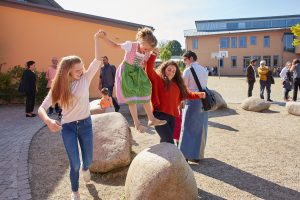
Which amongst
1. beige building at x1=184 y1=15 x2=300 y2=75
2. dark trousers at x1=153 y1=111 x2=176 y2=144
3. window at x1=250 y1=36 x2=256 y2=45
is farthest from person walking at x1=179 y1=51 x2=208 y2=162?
window at x1=250 y1=36 x2=256 y2=45

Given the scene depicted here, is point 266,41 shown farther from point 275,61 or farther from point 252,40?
point 275,61

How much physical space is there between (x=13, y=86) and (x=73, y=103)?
10.3 m

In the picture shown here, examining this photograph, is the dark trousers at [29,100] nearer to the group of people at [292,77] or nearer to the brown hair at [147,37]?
the brown hair at [147,37]

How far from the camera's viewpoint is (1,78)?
12.7m

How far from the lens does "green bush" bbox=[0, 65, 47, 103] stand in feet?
42.4

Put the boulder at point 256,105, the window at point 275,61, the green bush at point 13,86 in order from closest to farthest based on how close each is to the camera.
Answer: the boulder at point 256,105
the green bush at point 13,86
the window at point 275,61

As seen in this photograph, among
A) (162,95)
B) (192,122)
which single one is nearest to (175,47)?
(192,122)

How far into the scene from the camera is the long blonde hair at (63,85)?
381cm

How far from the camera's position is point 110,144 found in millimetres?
5473

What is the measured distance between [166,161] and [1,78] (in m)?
10.8

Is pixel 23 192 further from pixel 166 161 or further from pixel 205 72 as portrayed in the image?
pixel 205 72

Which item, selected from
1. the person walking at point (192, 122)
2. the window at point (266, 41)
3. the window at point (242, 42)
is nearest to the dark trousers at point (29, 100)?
the person walking at point (192, 122)

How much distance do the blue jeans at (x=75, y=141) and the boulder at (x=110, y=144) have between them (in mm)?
1021

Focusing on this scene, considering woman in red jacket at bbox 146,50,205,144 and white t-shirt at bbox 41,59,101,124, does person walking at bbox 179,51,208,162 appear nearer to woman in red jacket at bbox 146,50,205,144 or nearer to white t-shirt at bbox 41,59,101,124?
woman in red jacket at bbox 146,50,205,144
